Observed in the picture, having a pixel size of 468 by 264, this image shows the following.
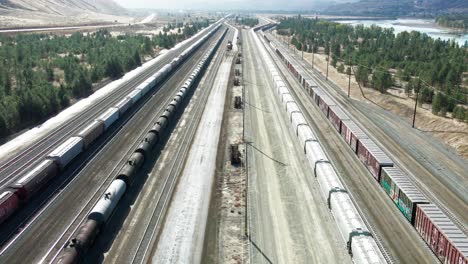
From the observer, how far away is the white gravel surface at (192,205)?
113 feet

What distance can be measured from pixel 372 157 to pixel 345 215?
15417 mm

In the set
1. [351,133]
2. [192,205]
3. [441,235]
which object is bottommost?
[192,205]

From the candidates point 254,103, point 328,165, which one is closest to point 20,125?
point 254,103

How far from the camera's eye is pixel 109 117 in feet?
215

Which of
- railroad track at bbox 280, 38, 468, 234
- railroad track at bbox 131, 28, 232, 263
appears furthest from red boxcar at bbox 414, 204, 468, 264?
railroad track at bbox 131, 28, 232, 263

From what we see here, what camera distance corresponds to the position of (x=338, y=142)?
2387 inches

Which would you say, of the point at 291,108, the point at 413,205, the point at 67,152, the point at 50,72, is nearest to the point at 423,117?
the point at 291,108

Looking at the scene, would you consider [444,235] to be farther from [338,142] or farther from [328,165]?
[338,142]

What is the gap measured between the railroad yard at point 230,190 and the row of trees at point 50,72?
374 cm

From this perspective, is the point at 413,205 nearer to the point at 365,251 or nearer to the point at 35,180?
the point at 365,251

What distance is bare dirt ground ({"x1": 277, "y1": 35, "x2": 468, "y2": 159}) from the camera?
60.9m

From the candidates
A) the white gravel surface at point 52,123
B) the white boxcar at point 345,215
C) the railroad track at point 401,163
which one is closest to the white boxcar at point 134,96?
the white gravel surface at point 52,123

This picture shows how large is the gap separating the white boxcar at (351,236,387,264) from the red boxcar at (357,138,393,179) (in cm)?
1610

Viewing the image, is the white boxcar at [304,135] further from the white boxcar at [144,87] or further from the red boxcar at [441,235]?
the white boxcar at [144,87]
